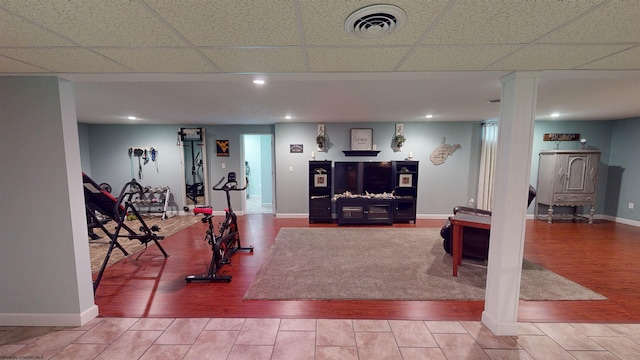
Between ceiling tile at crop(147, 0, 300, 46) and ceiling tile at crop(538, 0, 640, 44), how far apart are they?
1.43m

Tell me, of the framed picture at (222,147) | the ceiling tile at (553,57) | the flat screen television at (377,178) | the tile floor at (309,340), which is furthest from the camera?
the framed picture at (222,147)

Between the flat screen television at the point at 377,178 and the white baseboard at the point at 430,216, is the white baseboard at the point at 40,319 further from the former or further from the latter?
the white baseboard at the point at 430,216

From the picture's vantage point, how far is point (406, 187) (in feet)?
18.3

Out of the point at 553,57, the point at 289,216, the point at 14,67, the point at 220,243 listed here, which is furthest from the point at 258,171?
the point at 553,57

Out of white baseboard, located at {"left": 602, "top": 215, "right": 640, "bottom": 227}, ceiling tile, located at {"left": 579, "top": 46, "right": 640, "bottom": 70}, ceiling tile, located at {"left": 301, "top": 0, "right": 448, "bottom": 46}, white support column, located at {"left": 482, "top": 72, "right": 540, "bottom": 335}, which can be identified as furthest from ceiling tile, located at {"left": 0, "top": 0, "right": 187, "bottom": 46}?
white baseboard, located at {"left": 602, "top": 215, "right": 640, "bottom": 227}

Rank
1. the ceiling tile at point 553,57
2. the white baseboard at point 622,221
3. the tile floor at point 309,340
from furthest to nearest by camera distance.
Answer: the white baseboard at point 622,221, the tile floor at point 309,340, the ceiling tile at point 553,57

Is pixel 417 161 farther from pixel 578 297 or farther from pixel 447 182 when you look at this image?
pixel 578 297

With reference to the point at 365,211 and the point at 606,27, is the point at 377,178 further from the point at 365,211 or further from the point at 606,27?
the point at 606,27

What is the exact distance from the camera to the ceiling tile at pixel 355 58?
1540mm

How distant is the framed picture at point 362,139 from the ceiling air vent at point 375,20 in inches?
176

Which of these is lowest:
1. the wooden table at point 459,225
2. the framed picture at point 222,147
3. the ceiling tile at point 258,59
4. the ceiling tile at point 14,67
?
the wooden table at point 459,225

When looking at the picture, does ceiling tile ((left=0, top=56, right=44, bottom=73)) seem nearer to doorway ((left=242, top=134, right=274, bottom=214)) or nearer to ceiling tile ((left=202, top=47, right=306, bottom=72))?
ceiling tile ((left=202, top=47, right=306, bottom=72))

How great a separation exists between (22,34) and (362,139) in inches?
206

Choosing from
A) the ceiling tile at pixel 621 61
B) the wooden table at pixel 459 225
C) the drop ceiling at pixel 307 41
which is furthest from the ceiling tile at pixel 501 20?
the wooden table at pixel 459 225
